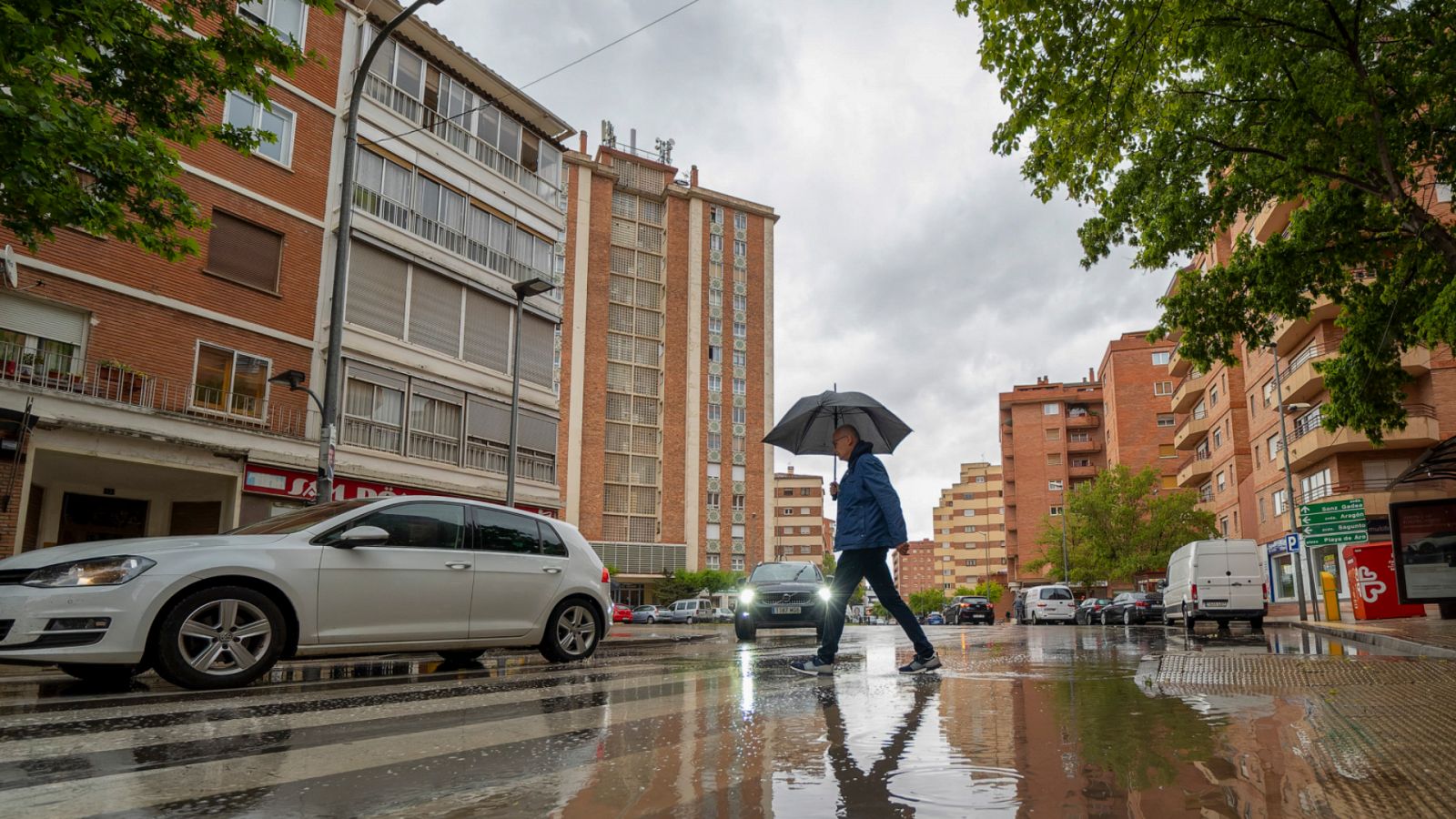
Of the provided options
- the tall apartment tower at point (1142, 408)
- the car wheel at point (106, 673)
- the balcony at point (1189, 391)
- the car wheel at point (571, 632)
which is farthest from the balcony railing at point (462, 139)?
the tall apartment tower at point (1142, 408)

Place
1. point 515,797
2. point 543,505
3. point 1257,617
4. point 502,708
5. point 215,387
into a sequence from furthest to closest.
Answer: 1. point 543,505
2. point 1257,617
3. point 215,387
4. point 502,708
5. point 515,797

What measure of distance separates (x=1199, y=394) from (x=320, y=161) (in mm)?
54398

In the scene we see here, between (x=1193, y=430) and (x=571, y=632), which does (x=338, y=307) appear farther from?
(x=1193, y=430)

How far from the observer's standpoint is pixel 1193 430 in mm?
59156

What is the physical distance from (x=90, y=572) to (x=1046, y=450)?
97174 mm

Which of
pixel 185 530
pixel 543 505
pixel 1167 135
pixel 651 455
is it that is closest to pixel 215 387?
pixel 185 530

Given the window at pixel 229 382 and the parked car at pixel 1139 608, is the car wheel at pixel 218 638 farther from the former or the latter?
the parked car at pixel 1139 608

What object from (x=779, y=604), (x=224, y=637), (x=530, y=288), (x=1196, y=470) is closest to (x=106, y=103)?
(x=224, y=637)

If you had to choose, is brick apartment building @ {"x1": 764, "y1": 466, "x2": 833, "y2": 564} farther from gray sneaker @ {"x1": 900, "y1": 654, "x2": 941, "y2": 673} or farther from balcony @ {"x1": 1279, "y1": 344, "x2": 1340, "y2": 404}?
gray sneaker @ {"x1": 900, "y1": 654, "x2": 941, "y2": 673}

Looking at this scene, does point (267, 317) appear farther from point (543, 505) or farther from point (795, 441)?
point (795, 441)

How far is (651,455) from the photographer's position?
73.6m

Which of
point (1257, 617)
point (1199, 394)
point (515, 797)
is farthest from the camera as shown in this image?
point (1199, 394)

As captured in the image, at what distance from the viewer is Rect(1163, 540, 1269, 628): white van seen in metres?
23.7

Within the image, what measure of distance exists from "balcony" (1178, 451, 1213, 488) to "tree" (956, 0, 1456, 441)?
44.9 meters
